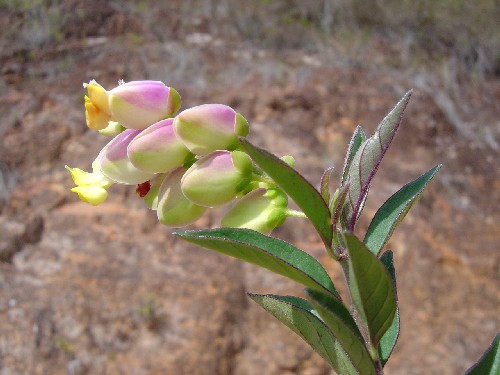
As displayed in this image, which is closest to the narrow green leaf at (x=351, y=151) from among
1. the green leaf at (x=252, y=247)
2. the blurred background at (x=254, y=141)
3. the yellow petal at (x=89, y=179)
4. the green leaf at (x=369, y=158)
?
the green leaf at (x=369, y=158)

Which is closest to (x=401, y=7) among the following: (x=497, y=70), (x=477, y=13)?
(x=477, y=13)

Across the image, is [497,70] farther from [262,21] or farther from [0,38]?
[0,38]

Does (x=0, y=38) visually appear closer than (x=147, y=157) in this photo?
No

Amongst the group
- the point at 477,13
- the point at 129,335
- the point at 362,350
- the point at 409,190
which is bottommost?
the point at 129,335

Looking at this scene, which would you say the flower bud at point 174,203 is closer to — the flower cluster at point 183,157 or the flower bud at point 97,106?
the flower cluster at point 183,157

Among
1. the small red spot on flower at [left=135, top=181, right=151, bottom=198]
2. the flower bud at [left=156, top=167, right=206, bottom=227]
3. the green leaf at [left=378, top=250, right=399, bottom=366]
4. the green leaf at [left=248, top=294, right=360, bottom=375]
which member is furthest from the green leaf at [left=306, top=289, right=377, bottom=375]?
the small red spot on flower at [left=135, top=181, right=151, bottom=198]

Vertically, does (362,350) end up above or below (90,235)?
above
